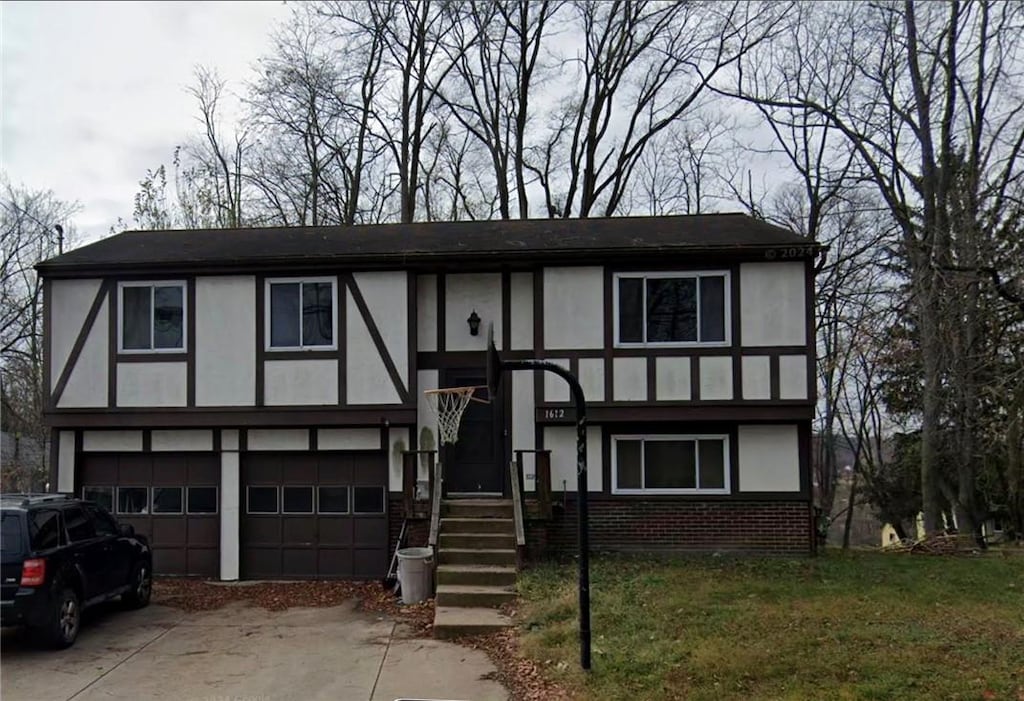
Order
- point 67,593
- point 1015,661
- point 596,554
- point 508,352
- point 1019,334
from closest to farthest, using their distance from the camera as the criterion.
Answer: point 1015,661, point 67,593, point 596,554, point 508,352, point 1019,334

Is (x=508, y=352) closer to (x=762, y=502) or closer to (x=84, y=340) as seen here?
(x=762, y=502)

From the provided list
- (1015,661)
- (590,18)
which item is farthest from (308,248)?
(590,18)

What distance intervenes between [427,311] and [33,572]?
25.2ft

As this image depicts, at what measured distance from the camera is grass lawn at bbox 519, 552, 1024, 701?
672 centimetres

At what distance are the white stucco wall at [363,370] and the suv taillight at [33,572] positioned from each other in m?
5.81

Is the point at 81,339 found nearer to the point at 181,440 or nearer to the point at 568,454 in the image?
the point at 181,440

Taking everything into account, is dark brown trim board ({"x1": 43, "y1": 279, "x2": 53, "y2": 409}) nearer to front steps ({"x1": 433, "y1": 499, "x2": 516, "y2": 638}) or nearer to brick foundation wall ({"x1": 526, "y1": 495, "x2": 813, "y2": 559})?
front steps ({"x1": 433, "y1": 499, "x2": 516, "y2": 638})

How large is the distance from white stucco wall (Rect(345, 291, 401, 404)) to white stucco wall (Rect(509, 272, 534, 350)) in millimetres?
2396

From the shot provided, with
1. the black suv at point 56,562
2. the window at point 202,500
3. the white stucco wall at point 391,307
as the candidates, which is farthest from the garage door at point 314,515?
the black suv at point 56,562

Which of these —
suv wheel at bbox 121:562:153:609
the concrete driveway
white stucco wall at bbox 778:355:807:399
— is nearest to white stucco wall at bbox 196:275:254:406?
suv wheel at bbox 121:562:153:609

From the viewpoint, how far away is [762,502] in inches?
527

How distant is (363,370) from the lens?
13.6 m

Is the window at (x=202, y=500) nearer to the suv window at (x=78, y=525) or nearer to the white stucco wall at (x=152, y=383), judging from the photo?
the white stucco wall at (x=152, y=383)

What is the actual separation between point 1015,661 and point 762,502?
634 centimetres
